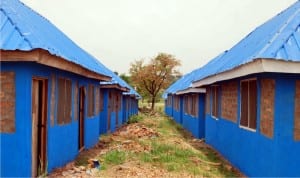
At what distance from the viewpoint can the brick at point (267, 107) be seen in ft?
27.0

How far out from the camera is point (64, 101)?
34.8 feet

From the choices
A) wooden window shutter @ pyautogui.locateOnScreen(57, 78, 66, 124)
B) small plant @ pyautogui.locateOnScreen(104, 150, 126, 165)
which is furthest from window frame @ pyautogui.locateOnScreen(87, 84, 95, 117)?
wooden window shutter @ pyautogui.locateOnScreen(57, 78, 66, 124)

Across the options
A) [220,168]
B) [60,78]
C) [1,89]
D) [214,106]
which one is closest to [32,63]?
[1,89]

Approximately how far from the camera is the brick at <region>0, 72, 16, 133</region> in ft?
25.3

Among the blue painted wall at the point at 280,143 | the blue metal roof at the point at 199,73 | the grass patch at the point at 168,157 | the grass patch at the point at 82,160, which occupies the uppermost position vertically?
the blue metal roof at the point at 199,73

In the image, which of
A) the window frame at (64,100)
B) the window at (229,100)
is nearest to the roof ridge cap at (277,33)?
the window at (229,100)

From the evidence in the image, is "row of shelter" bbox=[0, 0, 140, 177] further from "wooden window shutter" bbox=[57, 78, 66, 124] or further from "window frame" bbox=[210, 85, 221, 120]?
"window frame" bbox=[210, 85, 221, 120]

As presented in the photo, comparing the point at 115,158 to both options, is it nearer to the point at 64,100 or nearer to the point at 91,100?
the point at 64,100

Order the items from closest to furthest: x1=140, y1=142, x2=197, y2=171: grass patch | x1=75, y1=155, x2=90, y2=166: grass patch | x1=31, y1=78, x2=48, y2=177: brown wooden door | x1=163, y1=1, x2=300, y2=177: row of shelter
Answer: x1=163, y1=1, x2=300, y2=177: row of shelter, x1=31, y1=78, x2=48, y2=177: brown wooden door, x1=140, y1=142, x2=197, y2=171: grass patch, x1=75, y1=155, x2=90, y2=166: grass patch

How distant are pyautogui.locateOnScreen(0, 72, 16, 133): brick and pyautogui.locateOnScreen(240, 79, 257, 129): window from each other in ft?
18.3

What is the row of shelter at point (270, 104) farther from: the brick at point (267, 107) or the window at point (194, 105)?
the window at point (194, 105)

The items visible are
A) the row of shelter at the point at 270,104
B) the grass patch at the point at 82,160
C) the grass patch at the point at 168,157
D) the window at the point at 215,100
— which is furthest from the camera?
the window at the point at 215,100

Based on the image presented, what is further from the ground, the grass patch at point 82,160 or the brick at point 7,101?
the brick at point 7,101

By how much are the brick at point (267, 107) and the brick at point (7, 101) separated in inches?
204
